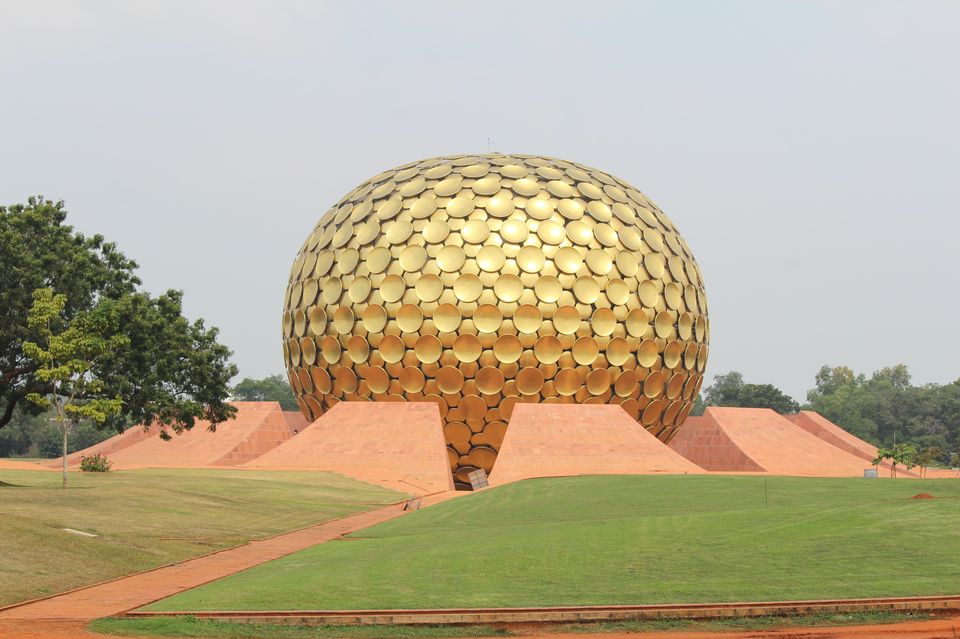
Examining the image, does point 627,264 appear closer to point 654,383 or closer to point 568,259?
point 568,259

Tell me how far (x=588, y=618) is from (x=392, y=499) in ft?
53.2

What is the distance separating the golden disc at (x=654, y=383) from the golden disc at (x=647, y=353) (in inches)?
19.4

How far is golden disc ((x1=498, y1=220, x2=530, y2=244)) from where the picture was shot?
32875mm

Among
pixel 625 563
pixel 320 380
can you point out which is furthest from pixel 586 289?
pixel 625 563

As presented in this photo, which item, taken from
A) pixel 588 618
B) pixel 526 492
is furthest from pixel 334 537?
pixel 588 618

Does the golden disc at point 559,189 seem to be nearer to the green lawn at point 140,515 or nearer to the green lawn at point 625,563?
the green lawn at point 140,515

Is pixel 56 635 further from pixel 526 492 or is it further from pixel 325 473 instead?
pixel 325 473

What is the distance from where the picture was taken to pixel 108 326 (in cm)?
2128

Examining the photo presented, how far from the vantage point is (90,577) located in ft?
39.0

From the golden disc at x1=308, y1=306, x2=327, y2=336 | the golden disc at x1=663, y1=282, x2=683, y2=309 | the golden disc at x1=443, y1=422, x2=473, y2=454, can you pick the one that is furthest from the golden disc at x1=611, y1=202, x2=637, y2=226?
the golden disc at x1=308, y1=306, x2=327, y2=336

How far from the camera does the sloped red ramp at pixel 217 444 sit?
35125 millimetres

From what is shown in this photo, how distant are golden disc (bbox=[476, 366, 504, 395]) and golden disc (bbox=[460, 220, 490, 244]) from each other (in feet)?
13.5

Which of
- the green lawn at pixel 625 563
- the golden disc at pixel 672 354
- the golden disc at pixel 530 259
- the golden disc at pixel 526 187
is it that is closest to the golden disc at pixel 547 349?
the golden disc at pixel 530 259

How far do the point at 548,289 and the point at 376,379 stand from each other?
6.33 metres
